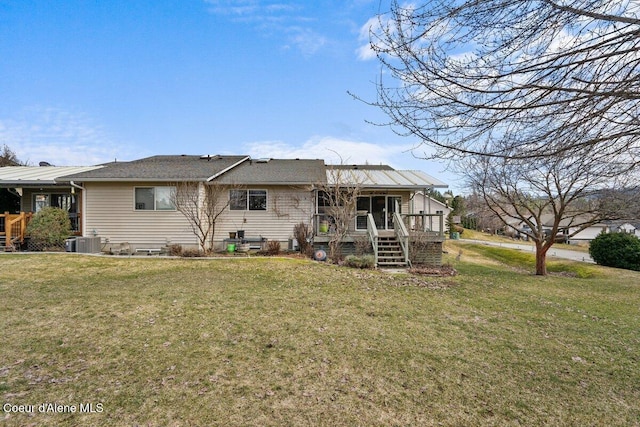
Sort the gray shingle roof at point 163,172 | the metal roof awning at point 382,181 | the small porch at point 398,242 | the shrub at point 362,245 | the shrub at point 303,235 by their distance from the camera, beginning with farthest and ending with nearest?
the metal roof awning at point 382,181
the shrub at point 303,235
the gray shingle roof at point 163,172
the shrub at point 362,245
the small porch at point 398,242

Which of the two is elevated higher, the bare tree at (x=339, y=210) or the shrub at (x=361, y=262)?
the bare tree at (x=339, y=210)

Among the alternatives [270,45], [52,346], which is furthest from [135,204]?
[52,346]

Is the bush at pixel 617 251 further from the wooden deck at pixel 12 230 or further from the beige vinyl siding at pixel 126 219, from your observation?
the wooden deck at pixel 12 230

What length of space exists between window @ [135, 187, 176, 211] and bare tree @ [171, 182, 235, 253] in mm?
563

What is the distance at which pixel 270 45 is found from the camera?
12.4 metres

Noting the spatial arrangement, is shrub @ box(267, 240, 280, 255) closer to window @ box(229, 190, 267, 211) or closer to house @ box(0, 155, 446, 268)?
house @ box(0, 155, 446, 268)

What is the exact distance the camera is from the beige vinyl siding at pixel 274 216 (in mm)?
13203

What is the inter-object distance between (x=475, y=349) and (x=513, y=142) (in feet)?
9.66

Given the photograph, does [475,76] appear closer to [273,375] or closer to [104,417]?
[273,375]

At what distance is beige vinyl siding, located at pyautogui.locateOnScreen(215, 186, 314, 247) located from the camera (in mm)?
13203

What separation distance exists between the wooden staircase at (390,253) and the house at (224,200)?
78 centimetres

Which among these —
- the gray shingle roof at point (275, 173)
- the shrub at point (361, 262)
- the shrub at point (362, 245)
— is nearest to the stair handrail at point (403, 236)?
the shrub at point (362, 245)

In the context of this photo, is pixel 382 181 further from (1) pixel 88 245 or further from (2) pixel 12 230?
(2) pixel 12 230

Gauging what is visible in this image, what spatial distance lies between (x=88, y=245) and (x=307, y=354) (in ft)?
36.8
